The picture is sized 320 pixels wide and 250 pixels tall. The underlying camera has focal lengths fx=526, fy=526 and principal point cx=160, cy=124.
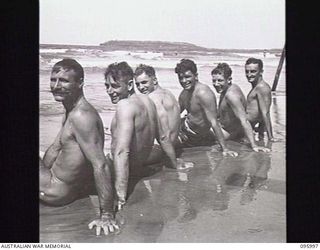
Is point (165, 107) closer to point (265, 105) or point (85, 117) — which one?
point (85, 117)

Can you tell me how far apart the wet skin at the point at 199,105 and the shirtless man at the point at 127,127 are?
17 cm

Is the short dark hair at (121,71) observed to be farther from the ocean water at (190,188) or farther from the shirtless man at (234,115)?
the shirtless man at (234,115)

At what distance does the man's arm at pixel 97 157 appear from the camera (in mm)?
2449

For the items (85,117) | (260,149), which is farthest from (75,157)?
(260,149)

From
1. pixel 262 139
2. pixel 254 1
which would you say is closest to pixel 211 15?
pixel 254 1

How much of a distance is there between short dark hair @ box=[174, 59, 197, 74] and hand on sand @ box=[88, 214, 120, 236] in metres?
0.77

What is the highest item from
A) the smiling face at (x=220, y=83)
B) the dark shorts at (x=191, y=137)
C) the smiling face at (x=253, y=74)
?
the smiling face at (x=253, y=74)

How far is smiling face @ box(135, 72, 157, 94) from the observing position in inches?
99.4

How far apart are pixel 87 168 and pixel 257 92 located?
91cm

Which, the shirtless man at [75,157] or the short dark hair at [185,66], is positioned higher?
the short dark hair at [185,66]

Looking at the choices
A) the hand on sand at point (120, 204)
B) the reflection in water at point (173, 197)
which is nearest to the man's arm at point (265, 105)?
the reflection in water at point (173, 197)

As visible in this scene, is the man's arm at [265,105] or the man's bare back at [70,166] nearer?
the man's bare back at [70,166]

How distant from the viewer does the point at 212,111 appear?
8.51ft
